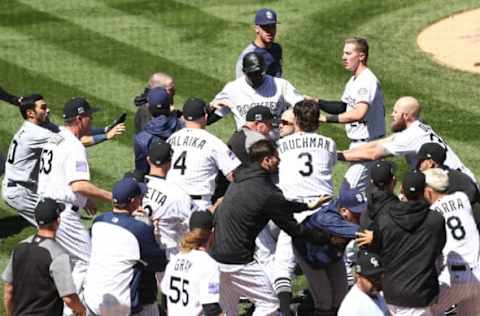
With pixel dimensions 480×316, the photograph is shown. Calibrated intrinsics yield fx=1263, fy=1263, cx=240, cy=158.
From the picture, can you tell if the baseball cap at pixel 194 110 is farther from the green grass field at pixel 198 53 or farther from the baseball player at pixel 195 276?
the green grass field at pixel 198 53

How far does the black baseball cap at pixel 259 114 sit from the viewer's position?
12.3 meters

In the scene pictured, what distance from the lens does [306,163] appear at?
11859mm

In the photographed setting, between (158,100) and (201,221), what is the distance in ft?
8.93

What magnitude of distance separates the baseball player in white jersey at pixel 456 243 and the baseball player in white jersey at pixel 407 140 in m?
1.26

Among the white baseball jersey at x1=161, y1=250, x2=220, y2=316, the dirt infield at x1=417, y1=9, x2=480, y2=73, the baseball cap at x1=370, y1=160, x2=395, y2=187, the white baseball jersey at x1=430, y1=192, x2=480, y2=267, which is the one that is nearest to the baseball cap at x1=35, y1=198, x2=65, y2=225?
the white baseball jersey at x1=161, y1=250, x2=220, y2=316

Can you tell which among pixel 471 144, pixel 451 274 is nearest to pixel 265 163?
pixel 451 274

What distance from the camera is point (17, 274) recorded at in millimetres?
10055

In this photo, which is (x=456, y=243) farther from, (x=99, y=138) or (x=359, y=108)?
(x=99, y=138)

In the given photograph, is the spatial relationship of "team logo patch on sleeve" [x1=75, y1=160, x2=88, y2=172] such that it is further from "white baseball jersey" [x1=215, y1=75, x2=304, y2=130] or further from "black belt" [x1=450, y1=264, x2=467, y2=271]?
"black belt" [x1=450, y1=264, x2=467, y2=271]

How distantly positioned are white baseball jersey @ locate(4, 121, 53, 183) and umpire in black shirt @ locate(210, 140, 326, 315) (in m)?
3.02

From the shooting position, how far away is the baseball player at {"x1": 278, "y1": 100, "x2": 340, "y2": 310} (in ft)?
38.9

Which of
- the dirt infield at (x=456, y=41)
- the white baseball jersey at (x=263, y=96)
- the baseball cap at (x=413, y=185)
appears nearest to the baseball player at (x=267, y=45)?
the white baseball jersey at (x=263, y=96)

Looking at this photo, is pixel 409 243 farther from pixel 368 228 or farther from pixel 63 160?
pixel 63 160

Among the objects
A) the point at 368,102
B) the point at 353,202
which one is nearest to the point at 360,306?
the point at 353,202
